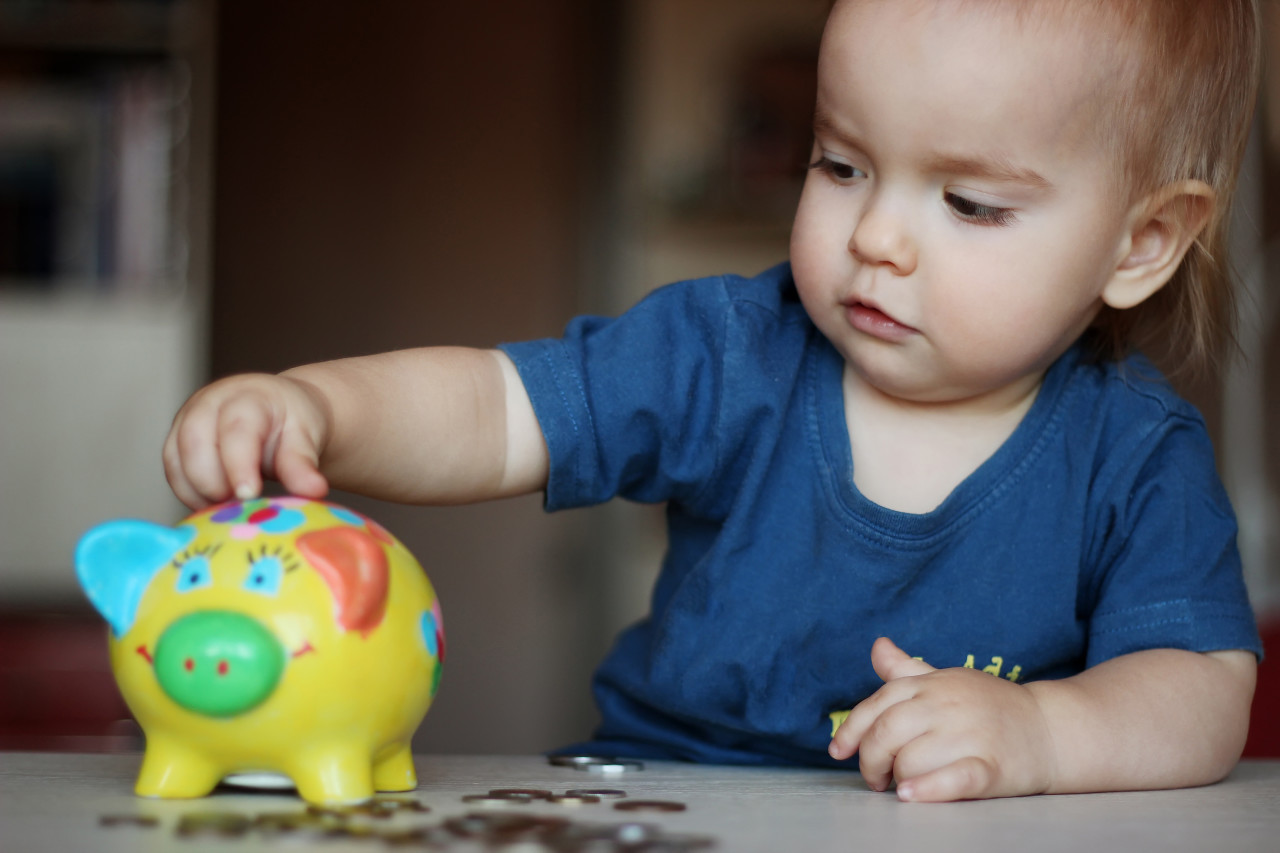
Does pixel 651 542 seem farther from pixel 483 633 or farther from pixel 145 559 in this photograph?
pixel 145 559

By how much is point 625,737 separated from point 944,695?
401 millimetres

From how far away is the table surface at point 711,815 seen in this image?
1.78ft

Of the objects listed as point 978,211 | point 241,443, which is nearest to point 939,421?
point 978,211

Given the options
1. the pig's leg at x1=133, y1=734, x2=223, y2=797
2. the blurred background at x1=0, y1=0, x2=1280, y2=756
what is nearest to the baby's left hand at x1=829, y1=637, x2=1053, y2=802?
the pig's leg at x1=133, y1=734, x2=223, y2=797

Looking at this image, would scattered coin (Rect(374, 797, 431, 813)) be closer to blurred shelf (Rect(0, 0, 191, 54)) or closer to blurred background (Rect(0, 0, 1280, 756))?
blurred shelf (Rect(0, 0, 191, 54))

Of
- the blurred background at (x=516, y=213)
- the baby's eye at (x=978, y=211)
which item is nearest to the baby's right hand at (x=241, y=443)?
the baby's eye at (x=978, y=211)

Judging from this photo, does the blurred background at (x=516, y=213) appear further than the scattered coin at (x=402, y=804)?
Yes

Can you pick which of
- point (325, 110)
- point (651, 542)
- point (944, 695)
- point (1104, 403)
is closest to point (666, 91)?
point (325, 110)

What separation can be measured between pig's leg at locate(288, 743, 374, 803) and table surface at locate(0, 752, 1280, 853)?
1cm

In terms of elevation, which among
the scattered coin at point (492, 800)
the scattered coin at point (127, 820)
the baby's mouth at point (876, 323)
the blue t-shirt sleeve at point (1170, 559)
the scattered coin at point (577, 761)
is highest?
the baby's mouth at point (876, 323)

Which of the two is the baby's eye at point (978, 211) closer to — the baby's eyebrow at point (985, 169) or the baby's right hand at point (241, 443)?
the baby's eyebrow at point (985, 169)

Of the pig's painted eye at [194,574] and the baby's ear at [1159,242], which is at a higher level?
the baby's ear at [1159,242]

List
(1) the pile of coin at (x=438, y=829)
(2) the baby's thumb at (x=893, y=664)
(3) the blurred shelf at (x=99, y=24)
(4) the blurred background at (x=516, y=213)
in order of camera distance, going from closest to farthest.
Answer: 1. (1) the pile of coin at (x=438, y=829)
2. (2) the baby's thumb at (x=893, y=664)
3. (3) the blurred shelf at (x=99, y=24)
4. (4) the blurred background at (x=516, y=213)

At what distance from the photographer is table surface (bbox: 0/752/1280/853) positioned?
542 millimetres
